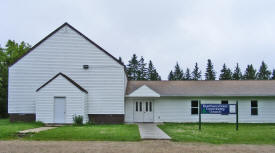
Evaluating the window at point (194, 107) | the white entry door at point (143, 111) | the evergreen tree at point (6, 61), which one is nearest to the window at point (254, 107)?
the window at point (194, 107)

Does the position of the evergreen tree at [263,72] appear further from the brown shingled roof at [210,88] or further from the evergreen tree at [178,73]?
the brown shingled roof at [210,88]

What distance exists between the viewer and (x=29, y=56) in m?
19.6

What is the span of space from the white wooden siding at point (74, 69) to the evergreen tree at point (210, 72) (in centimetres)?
5794

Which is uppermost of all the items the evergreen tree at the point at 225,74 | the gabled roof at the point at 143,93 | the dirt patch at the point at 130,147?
the evergreen tree at the point at 225,74

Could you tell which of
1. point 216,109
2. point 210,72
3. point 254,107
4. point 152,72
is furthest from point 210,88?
point 210,72

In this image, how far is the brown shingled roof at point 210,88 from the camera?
21.4 meters

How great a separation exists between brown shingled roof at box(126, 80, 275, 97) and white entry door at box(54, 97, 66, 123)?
18.5 ft

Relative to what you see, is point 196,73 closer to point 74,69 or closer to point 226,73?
point 226,73

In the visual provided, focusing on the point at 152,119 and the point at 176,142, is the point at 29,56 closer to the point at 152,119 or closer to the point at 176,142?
the point at 152,119

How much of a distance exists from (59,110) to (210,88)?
13506 mm

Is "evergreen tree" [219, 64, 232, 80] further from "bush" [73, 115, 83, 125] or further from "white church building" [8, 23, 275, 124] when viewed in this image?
"bush" [73, 115, 83, 125]

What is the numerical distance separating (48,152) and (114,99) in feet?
36.3

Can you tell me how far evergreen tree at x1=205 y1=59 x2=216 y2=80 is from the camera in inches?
2869

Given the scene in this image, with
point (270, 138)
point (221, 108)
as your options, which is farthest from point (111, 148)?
point (221, 108)
